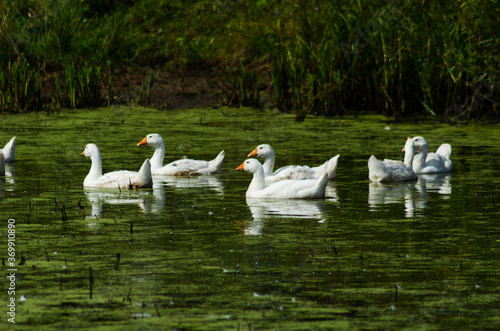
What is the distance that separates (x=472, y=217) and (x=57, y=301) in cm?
415

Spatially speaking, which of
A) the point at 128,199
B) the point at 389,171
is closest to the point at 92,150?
the point at 128,199

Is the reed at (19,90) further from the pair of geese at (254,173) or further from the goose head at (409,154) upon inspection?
the goose head at (409,154)

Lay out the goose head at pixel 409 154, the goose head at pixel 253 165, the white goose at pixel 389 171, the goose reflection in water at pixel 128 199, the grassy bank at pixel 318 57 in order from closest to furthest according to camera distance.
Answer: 1. the goose reflection in water at pixel 128 199
2. the goose head at pixel 253 165
3. the white goose at pixel 389 171
4. the goose head at pixel 409 154
5. the grassy bank at pixel 318 57

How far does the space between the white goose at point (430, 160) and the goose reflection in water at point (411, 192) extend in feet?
0.38

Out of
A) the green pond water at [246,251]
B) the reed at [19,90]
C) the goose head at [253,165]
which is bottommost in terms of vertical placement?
the green pond water at [246,251]

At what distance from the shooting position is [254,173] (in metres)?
9.91

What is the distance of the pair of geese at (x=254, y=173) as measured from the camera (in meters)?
9.50

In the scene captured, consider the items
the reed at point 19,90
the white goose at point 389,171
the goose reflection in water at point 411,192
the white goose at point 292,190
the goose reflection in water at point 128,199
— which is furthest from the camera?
the reed at point 19,90

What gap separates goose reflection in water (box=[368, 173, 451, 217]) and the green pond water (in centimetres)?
3

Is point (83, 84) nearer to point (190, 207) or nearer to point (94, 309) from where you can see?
point (190, 207)

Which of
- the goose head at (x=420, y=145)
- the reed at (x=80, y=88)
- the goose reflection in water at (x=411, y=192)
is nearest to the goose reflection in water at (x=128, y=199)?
the goose reflection in water at (x=411, y=192)

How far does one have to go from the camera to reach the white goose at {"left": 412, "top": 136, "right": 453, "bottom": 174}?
11672 millimetres

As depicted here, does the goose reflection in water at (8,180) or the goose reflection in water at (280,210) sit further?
the goose reflection in water at (8,180)

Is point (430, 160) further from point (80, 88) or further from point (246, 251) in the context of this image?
point (80, 88)
